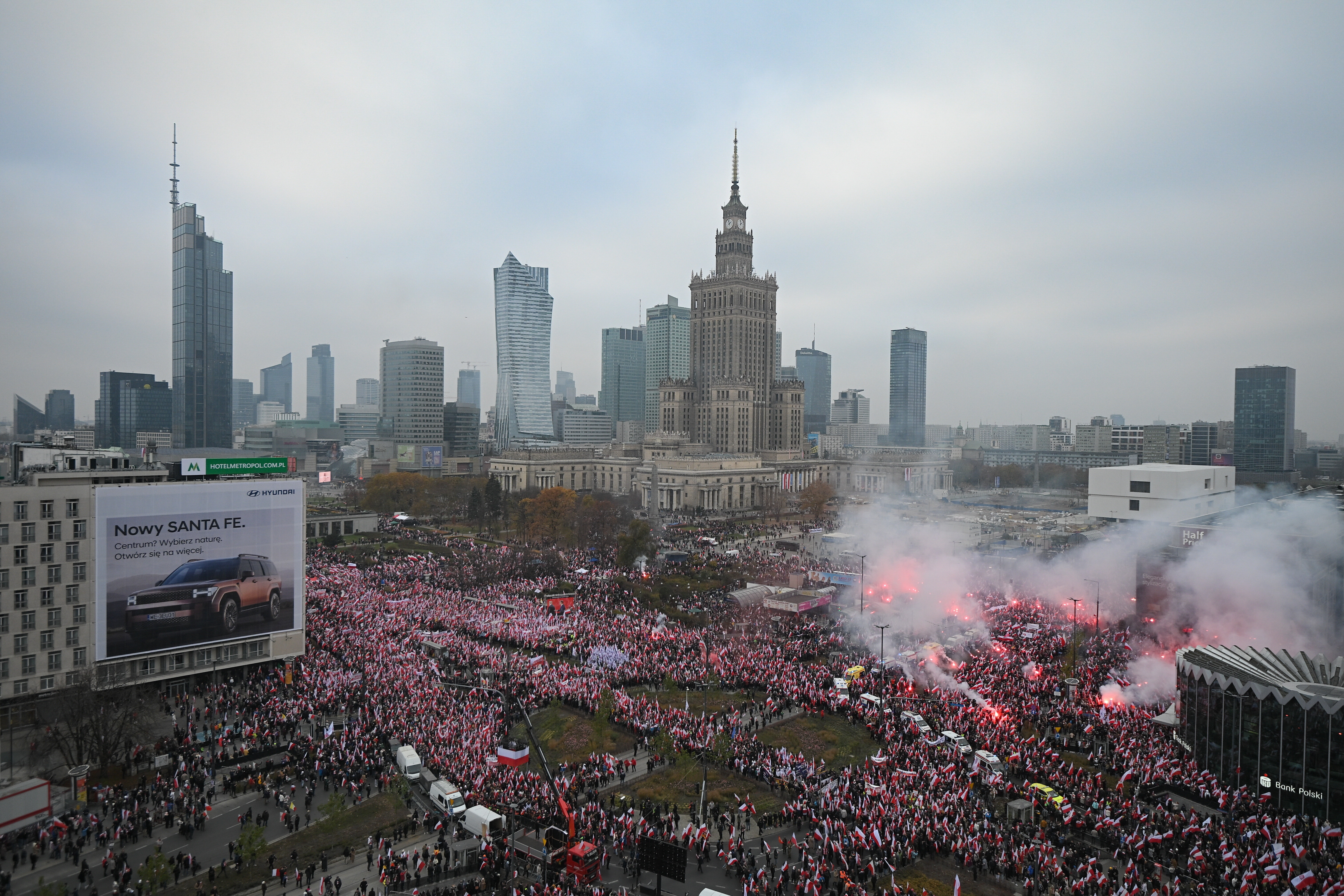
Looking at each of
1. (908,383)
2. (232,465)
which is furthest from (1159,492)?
(908,383)

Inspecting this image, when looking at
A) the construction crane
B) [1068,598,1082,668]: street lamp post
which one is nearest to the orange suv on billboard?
the construction crane

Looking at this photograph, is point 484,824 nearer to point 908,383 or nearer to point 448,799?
point 448,799

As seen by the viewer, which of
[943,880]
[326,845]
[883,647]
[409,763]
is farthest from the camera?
[883,647]

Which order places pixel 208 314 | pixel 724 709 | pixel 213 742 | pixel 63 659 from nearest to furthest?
pixel 213 742, pixel 63 659, pixel 724 709, pixel 208 314

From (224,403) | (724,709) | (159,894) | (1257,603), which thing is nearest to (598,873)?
(159,894)

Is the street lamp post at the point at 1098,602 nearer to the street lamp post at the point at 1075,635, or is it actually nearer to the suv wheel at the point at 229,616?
the street lamp post at the point at 1075,635

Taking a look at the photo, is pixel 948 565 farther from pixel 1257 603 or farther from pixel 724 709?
pixel 724 709
